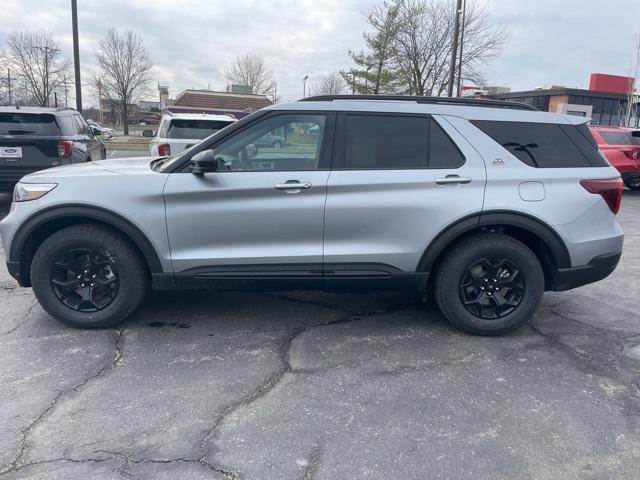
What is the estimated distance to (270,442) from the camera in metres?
2.77

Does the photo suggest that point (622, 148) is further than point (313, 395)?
Yes

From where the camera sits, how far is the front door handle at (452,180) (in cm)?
394

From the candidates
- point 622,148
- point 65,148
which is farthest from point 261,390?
point 622,148

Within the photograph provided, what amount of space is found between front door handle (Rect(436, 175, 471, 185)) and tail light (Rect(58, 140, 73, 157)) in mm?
6405

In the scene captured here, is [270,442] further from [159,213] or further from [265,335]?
[159,213]

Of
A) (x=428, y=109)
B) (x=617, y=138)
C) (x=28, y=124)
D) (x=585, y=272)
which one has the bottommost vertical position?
(x=585, y=272)

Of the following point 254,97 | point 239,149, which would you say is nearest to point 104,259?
point 239,149

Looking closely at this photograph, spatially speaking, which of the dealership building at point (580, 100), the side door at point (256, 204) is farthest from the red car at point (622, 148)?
the dealership building at point (580, 100)

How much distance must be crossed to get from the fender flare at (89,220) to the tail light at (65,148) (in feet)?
15.3

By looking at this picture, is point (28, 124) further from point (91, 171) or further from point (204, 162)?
point (204, 162)

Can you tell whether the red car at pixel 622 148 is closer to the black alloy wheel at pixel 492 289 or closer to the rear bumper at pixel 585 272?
the rear bumper at pixel 585 272

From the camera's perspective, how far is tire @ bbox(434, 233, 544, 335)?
4.05 m

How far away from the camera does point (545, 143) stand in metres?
4.10

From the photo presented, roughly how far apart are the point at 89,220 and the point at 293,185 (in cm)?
156
